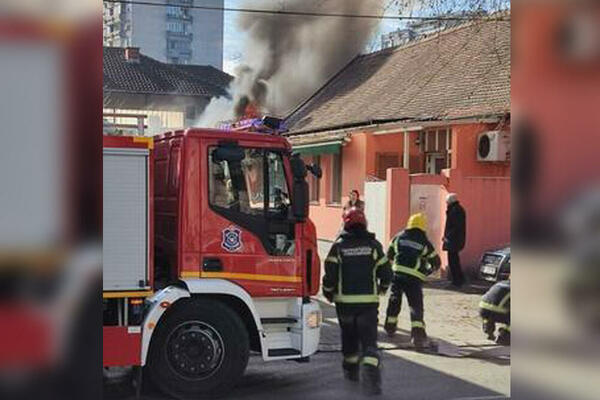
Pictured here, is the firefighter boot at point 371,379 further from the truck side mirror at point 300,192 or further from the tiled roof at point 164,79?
the tiled roof at point 164,79

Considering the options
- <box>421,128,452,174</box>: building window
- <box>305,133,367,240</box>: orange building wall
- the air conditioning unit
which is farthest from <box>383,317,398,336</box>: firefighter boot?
<box>305,133,367,240</box>: orange building wall

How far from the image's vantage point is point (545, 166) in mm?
1933

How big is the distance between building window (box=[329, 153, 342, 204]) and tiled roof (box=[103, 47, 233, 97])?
18528 mm

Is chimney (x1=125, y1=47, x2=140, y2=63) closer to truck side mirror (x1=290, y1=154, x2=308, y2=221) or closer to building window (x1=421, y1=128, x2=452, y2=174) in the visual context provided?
building window (x1=421, y1=128, x2=452, y2=174)

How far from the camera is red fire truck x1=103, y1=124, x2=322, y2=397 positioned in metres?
5.02

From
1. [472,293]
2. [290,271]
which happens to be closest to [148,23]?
[472,293]

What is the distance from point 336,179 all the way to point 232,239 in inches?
542

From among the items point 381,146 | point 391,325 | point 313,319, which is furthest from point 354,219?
point 381,146

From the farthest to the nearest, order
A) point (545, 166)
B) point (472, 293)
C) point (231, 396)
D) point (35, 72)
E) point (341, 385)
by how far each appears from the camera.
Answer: point (472, 293)
point (341, 385)
point (231, 396)
point (545, 166)
point (35, 72)

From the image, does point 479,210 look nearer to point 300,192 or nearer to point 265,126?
point 265,126

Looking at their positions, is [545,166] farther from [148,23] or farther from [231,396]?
[148,23]

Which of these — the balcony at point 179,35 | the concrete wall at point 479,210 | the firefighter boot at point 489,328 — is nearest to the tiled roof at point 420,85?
the concrete wall at point 479,210

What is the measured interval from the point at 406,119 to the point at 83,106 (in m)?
14.6

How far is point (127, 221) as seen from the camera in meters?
4.93
